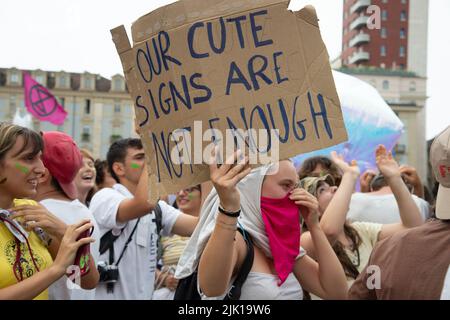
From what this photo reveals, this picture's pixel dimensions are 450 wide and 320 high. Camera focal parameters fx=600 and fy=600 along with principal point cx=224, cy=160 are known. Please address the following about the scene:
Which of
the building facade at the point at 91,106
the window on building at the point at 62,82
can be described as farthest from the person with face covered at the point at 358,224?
the window on building at the point at 62,82

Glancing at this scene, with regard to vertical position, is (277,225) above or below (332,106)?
below

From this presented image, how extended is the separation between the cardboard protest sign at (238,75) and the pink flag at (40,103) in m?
9.99

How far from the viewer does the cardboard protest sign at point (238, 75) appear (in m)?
2.19

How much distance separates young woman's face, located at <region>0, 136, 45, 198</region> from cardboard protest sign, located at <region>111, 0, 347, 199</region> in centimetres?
68

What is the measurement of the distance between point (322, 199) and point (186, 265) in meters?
1.49

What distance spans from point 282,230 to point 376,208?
6.94 ft

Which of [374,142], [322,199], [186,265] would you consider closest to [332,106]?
[186,265]

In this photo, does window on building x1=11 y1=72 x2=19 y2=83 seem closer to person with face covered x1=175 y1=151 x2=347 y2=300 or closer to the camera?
the camera

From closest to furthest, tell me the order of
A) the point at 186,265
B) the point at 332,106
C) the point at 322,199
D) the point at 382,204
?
the point at 332,106
the point at 186,265
the point at 322,199
the point at 382,204

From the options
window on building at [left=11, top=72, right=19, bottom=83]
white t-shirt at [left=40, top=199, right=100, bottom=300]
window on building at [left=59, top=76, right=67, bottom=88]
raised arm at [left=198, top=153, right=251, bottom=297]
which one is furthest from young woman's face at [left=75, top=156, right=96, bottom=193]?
window on building at [left=59, top=76, right=67, bottom=88]

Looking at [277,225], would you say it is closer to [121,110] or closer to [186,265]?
[186,265]

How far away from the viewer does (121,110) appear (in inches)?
2473

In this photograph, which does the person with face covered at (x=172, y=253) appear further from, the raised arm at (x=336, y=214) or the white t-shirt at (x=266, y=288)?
the white t-shirt at (x=266, y=288)

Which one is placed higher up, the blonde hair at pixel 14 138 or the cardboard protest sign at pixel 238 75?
the cardboard protest sign at pixel 238 75
